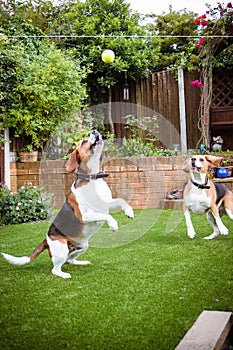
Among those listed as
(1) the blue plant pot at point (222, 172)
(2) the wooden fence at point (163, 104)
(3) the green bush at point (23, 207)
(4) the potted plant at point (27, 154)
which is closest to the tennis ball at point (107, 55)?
(2) the wooden fence at point (163, 104)

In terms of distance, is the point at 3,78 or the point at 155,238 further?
the point at 3,78

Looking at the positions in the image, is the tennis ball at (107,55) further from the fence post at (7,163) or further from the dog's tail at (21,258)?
the dog's tail at (21,258)

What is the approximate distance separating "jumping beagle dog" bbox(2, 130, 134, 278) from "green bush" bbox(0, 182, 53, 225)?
344 cm

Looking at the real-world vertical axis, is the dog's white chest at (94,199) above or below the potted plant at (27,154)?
below

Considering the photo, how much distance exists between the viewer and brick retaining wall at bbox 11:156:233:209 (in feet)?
27.0

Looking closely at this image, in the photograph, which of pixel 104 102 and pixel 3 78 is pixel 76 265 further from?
pixel 104 102

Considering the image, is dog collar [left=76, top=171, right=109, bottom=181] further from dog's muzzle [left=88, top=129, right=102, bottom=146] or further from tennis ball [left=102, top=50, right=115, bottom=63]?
tennis ball [left=102, top=50, right=115, bottom=63]

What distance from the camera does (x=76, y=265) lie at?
14.0 ft

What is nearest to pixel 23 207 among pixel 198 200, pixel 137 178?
pixel 137 178

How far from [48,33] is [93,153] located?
8.87 meters

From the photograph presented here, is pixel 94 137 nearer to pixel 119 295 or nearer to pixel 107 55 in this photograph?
pixel 119 295

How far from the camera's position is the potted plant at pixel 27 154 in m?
8.84

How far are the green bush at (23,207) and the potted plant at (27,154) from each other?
148cm

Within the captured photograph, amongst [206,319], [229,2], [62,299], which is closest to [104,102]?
[229,2]
